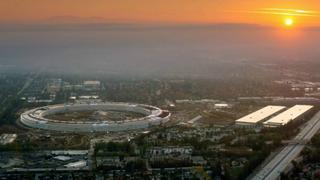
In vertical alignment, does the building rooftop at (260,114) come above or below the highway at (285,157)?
below

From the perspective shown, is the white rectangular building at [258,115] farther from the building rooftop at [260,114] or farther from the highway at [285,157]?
the highway at [285,157]

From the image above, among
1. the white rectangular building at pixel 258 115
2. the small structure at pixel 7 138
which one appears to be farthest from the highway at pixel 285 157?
the small structure at pixel 7 138

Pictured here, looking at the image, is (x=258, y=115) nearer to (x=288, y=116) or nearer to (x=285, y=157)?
(x=288, y=116)

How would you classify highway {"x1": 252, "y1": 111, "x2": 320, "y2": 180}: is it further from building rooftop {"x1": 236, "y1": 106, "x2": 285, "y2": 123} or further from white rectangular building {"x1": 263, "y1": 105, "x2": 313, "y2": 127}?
building rooftop {"x1": 236, "y1": 106, "x2": 285, "y2": 123}

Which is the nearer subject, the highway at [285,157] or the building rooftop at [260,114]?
the highway at [285,157]

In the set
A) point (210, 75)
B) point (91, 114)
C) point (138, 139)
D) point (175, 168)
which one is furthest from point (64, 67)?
point (175, 168)

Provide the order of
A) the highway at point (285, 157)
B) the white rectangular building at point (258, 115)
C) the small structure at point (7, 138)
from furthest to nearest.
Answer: the white rectangular building at point (258, 115), the small structure at point (7, 138), the highway at point (285, 157)
